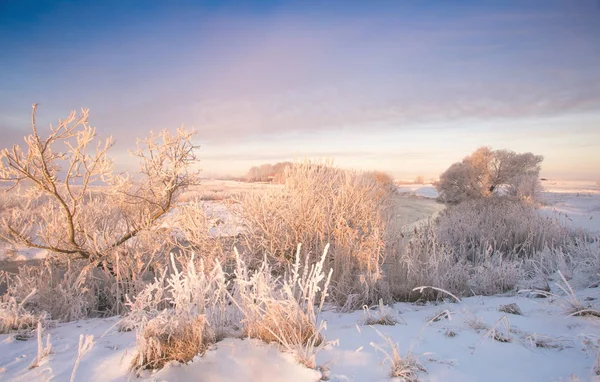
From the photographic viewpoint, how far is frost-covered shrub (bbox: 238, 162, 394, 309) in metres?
5.06

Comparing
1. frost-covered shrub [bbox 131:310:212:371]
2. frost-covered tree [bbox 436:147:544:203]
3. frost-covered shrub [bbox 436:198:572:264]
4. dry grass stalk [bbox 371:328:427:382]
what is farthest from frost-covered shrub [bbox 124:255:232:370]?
frost-covered tree [bbox 436:147:544:203]

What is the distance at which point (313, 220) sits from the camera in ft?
18.6

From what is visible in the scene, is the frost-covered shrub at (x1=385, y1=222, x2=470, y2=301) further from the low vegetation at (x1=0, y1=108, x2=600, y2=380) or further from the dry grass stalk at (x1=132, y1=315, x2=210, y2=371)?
the dry grass stalk at (x1=132, y1=315, x2=210, y2=371)

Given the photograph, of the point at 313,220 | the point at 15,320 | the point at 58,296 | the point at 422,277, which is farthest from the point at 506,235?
the point at 15,320

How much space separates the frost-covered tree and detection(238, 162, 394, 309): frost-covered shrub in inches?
748

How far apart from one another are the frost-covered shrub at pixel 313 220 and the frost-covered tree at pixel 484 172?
62.3 feet

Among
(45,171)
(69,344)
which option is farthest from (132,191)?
(69,344)

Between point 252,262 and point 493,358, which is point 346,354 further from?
point 252,262

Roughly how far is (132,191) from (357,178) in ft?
13.6

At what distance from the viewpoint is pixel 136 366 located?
2.39 meters

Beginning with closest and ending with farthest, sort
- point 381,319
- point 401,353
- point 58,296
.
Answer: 1. point 401,353
2. point 381,319
3. point 58,296

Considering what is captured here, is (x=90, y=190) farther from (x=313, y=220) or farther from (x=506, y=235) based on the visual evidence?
(x=506, y=235)

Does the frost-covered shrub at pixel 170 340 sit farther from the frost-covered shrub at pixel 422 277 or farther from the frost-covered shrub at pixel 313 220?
the frost-covered shrub at pixel 422 277

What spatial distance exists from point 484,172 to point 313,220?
71.0 ft
